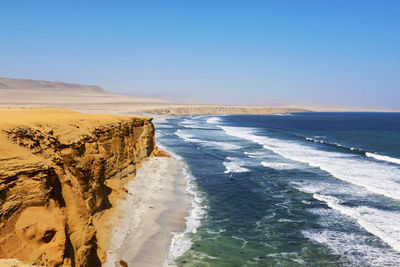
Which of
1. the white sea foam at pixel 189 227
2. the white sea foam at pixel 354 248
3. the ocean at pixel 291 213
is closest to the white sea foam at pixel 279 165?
the ocean at pixel 291 213

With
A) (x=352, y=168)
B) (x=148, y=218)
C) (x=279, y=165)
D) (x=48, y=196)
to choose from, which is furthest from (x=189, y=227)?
(x=352, y=168)

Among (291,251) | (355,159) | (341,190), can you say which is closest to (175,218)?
(291,251)

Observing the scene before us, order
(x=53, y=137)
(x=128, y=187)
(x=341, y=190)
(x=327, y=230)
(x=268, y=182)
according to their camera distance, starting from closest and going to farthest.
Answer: (x=53, y=137) → (x=327, y=230) → (x=128, y=187) → (x=341, y=190) → (x=268, y=182)

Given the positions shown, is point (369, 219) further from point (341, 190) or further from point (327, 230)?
point (341, 190)

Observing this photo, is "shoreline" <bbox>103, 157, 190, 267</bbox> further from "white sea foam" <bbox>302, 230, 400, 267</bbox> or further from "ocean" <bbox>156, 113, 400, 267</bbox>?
"white sea foam" <bbox>302, 230, 400, 267</bbox>

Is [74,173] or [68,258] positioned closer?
[68,258]
